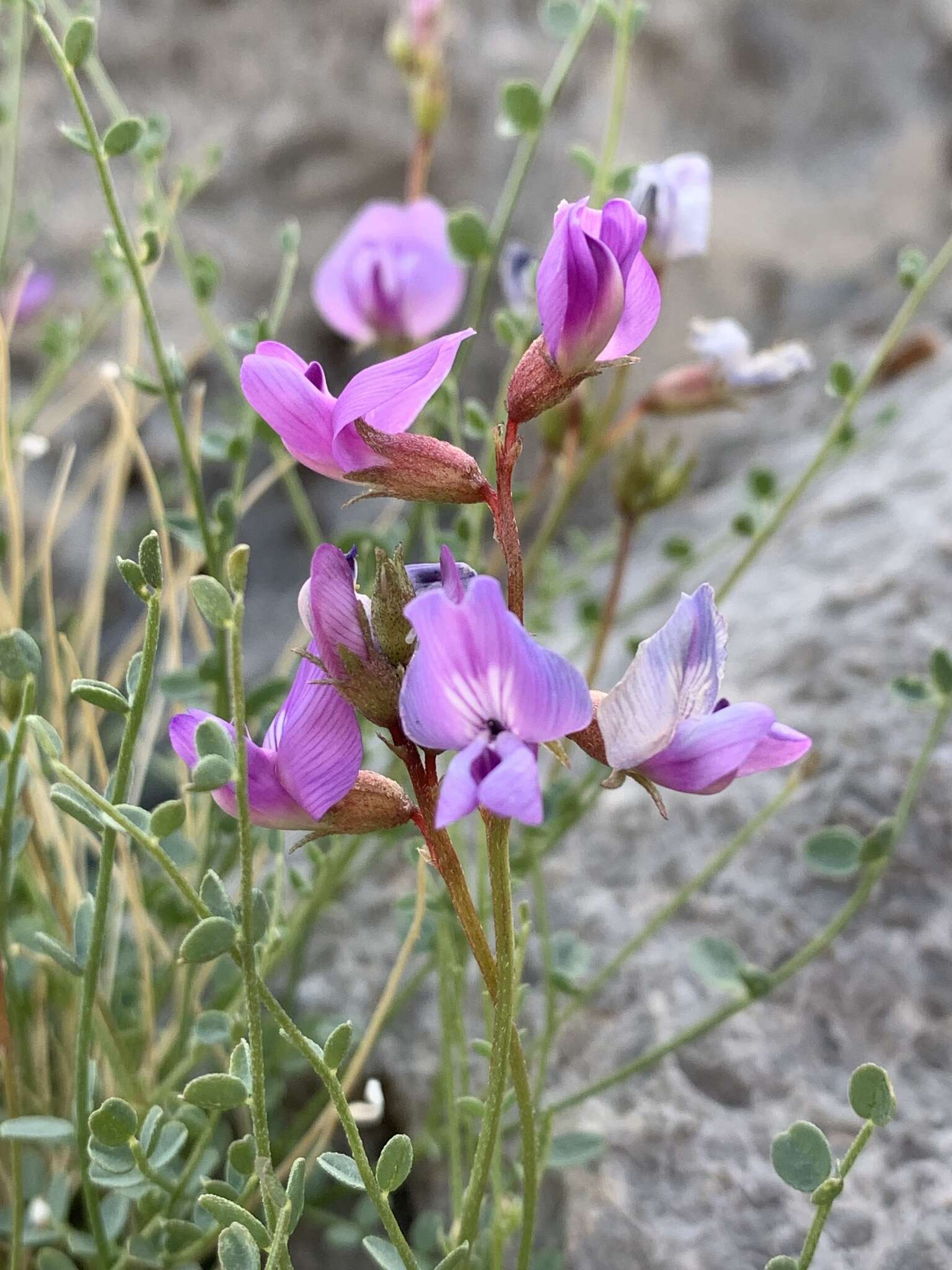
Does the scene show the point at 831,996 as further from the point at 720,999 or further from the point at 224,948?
the point at 224,948

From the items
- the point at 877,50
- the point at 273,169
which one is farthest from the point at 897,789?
the point at 877,50

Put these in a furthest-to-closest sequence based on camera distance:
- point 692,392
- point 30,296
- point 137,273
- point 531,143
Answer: point 30,296 < point 692,392 < point 531,143 < point 137,273

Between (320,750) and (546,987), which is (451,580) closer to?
(320,750)

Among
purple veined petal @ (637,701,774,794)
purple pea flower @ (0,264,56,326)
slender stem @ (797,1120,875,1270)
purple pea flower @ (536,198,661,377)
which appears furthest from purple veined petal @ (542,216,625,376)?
purple pea flower @ (0,264,56,326)

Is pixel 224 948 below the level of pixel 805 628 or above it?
above

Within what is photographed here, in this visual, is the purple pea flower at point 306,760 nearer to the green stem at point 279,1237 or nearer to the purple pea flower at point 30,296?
the green stem at point 279,1237

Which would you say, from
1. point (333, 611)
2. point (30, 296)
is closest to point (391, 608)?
point (333, 611)
